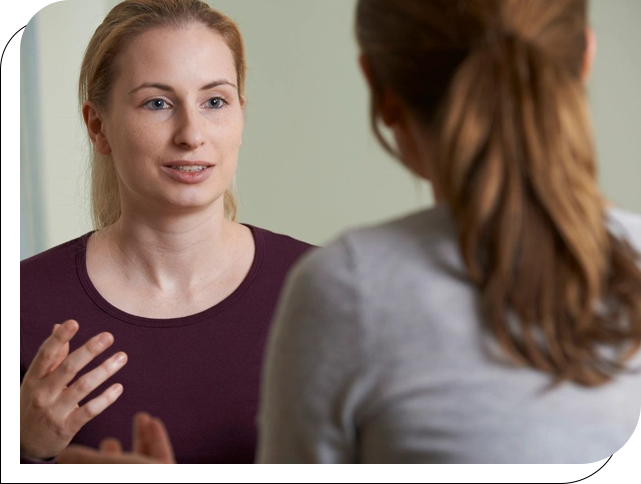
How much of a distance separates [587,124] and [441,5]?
5.5 inches

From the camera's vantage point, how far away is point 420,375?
0.56 metres

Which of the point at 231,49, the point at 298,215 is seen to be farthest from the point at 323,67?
the point at 231,49

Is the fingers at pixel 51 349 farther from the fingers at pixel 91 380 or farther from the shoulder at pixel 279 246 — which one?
the shoulder at pixel 279 246

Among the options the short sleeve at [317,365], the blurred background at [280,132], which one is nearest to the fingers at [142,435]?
the short sleeve at [317,365]

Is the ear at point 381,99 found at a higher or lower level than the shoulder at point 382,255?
higher

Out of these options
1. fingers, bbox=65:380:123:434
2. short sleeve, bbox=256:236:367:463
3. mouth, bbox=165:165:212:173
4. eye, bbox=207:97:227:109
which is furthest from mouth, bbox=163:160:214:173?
short sleeve, bbox=256:236:367:463

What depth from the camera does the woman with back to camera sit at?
56cm

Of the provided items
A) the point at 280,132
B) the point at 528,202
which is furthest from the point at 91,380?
the point at 280,132

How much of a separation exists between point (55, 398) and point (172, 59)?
58 cm

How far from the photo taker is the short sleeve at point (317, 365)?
57cm

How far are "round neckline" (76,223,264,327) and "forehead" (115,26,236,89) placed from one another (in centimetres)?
31

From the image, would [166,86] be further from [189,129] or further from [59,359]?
[59,359]

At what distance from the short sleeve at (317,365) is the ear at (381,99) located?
12 centimetres

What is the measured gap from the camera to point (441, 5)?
1.95 ft
